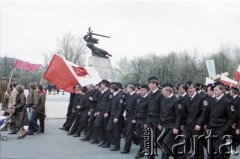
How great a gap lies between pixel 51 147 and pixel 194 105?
462 centimetres

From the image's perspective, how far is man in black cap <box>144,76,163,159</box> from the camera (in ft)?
29.8

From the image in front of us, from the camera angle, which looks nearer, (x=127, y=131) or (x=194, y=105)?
(x=194, y=105)

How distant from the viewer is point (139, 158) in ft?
31.3

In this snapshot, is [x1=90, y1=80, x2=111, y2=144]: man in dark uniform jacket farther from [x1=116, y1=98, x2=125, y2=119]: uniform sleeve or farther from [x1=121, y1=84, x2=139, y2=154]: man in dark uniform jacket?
[x1=121, y1=84, x2=139, y2=154]: man in dark uniform jacket

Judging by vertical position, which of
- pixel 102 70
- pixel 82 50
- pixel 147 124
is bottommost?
pixel 147 124

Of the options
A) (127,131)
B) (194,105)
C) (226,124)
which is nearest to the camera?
(226,124)

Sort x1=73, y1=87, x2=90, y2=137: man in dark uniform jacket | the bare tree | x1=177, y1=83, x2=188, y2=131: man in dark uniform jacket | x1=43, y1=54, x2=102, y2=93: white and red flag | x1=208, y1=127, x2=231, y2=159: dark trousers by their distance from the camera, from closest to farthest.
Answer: x1=208, y1=127, x2=231, y2=159: dark trousers → x1=177, y1=83, x2=188, y2=131: man in dark uniform jacket → x1=73, y1=87, x2=90, y2=137: man in dark uniform jacket → x1=43, y1=54, x2=102, y2=93: white and red flag → the bare tree

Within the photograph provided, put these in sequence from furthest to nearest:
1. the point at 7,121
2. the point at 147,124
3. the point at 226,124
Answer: the point at 7,121 < the point at 147,124 < the point at 226,124

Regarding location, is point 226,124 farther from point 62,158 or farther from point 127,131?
point 62,158

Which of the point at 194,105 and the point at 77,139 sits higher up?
the point at 194,105

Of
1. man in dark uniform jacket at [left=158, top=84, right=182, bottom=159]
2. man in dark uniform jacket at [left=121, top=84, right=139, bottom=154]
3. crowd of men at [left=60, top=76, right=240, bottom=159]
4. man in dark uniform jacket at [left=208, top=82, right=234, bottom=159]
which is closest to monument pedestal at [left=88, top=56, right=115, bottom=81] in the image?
crowd of men at [left=60, top=76, right=240, bottom=159]

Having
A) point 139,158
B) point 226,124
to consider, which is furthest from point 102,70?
point 226,124

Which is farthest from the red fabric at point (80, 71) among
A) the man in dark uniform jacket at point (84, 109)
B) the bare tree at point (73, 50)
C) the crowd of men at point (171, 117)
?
the bare tree at point (73, 50)

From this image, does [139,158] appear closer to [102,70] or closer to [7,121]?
[7,121]
